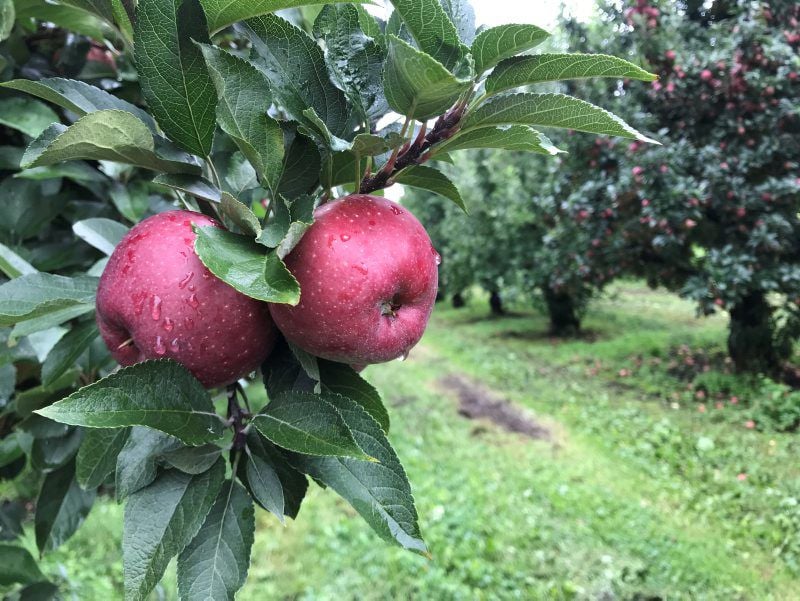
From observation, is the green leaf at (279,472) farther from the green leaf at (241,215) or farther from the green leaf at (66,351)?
the green leaf at (66,351)

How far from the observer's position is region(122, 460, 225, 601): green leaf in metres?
0.55

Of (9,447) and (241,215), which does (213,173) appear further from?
(9,447)

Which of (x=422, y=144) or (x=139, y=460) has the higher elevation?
(x=422, y=144)

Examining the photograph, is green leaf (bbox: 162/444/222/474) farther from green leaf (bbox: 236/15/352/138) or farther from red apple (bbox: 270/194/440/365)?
green leaf (bbox: 236/15/352/138)

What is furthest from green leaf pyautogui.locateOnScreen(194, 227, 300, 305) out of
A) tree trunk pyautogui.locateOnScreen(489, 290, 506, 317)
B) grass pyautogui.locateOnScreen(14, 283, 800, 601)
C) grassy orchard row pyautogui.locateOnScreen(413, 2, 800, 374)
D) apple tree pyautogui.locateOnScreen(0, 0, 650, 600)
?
tree trunk pyautogui.locateOnScreen(489, 290, 506, 317)

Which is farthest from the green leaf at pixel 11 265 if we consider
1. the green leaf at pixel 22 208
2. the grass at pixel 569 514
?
the grass at pixel 569 514

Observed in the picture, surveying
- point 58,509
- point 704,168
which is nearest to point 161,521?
point 58,509

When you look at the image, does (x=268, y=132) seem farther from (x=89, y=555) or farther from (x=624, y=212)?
(x=624, y=212)

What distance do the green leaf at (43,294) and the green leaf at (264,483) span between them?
27 centimetres

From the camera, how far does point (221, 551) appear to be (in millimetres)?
608

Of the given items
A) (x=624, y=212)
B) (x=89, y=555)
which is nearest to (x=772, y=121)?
(x=624, y=212)

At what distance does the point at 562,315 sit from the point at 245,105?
10223 mm

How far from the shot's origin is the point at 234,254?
1.67 feet

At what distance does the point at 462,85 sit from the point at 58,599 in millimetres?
1362
